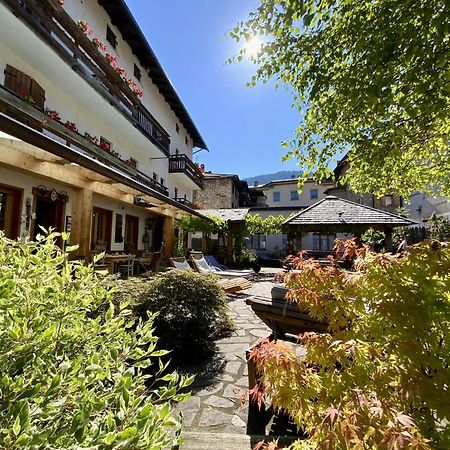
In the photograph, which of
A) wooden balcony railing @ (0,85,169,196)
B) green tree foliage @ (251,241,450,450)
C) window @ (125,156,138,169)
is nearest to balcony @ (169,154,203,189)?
window @ (125,156,138,169)

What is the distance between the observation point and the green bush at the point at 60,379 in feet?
2.61

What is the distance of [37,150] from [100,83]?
20.9 feet

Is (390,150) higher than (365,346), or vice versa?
(390,150)

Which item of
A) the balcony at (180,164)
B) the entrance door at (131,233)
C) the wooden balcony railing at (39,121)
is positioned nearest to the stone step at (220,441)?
the wooden balcony railing at (39,121)

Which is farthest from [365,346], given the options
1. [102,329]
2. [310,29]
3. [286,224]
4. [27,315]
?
[286,224]

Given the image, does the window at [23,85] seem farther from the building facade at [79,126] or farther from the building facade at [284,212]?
the building facade at [284,212]

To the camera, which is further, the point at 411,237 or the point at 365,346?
the point at 411,237

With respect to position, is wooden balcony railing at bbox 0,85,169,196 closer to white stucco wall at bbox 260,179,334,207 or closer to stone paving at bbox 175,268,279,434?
stone paving at bbox 175,268,279,434

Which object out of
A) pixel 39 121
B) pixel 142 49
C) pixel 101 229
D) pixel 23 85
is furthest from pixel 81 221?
pixel 142 49

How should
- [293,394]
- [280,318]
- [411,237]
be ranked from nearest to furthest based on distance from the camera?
[293,394] → [280,318] → [411,237]

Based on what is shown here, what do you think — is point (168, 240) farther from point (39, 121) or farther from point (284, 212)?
point (284, 212)

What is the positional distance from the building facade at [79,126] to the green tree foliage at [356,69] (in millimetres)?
3922

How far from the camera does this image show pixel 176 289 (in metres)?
4.46

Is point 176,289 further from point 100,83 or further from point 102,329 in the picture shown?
point 100,83
